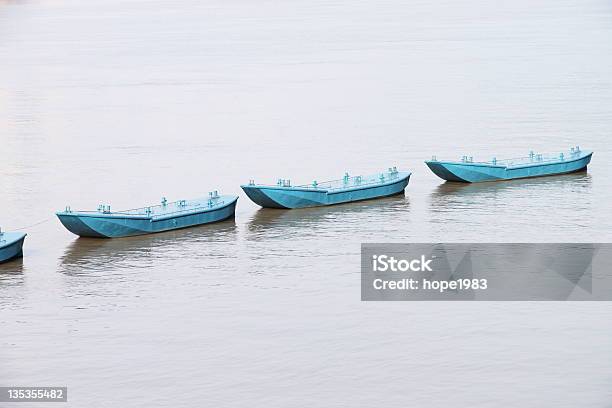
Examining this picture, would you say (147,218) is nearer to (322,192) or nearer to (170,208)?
(170,208)

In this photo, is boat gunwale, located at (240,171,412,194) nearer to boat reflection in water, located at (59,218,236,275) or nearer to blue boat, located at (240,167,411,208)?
blue boat, located at (240,167,411,208)

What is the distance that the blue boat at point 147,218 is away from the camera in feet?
235

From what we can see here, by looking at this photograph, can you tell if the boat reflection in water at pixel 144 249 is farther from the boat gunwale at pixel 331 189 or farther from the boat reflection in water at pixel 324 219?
the boat gunwale at pixel 331 189

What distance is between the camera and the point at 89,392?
49.1 meters

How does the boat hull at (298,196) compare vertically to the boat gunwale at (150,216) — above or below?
above

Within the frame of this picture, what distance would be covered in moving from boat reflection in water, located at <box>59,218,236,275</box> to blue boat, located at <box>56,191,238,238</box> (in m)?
0.37

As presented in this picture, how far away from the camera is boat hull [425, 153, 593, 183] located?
85625 millimetres

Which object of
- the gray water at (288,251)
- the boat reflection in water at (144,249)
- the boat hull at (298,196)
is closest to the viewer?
the gray water at (288,251)

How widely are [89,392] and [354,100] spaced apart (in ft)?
280

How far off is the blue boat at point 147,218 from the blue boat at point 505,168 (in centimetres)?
1609

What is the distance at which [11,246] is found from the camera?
6694 centimetres

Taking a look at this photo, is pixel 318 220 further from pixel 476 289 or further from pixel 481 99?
pixel 481 99

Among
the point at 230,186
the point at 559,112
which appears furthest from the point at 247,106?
the point at 230,186

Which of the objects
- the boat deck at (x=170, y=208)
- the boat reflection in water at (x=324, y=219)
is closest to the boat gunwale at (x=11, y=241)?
the boat deck at (x=170, y=208)
